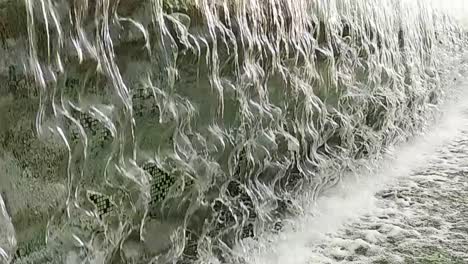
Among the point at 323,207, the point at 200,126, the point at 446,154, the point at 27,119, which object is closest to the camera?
the point at 27,119

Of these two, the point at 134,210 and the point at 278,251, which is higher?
the point at 134,210

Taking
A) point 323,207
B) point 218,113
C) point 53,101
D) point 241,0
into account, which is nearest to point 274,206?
point 323,207

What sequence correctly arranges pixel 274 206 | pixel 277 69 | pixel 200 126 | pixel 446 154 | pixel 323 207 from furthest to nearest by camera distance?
pixel 446 154
pixel 323 207
pixel 274 206
pixel 277 69
pixel 200 126

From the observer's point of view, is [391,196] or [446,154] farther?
[446,154]

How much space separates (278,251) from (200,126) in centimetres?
54

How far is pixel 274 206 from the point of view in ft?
7.00

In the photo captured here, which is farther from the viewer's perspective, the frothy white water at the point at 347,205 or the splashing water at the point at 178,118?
the frothy white water at the point at 347,205

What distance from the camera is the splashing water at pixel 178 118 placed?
4.17 feet

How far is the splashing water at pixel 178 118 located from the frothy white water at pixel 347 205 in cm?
5

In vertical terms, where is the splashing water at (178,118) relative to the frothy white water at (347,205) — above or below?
above

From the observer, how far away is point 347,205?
7.96 feet

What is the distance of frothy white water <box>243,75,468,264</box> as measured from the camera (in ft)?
6.63

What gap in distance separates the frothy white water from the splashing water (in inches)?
2.1

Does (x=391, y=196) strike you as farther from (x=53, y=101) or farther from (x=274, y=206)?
(x=53, y=101)
